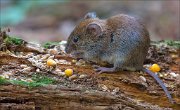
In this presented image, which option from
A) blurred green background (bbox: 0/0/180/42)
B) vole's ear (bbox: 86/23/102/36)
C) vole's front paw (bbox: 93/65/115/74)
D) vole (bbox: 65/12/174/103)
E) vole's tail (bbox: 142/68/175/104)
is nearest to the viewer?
vole's tail (bbox: 142/68/175/104)

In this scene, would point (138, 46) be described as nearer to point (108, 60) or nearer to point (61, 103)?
point (108, 60)

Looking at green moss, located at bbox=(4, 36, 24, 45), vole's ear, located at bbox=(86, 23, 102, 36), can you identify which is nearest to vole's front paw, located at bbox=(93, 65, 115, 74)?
vole's ear, located at bbox=(86, 23, 102, 36)

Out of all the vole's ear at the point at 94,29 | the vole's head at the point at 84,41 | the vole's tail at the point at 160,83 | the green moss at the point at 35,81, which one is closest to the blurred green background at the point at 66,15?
the vole's head at the point at 84,41

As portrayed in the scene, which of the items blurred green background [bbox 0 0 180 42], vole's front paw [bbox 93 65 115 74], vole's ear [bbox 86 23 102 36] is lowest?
vole's front paw [bbox 93 65 115 74]

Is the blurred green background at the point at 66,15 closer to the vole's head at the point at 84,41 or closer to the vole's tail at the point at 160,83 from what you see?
the vole's head at the point at 84,41

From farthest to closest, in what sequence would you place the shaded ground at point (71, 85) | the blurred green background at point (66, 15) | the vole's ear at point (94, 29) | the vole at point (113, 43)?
the blurred green background at point (66, 15) → the vole's ear at point (94, 29) → the vole at point (113, 43) → the shaded ground at point (71, 85)

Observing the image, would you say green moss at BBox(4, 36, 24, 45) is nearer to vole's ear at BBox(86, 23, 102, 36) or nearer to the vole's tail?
vole's ear at BBox(86, 23, 102, 36)

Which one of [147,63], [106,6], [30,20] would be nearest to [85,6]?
[106,6]
